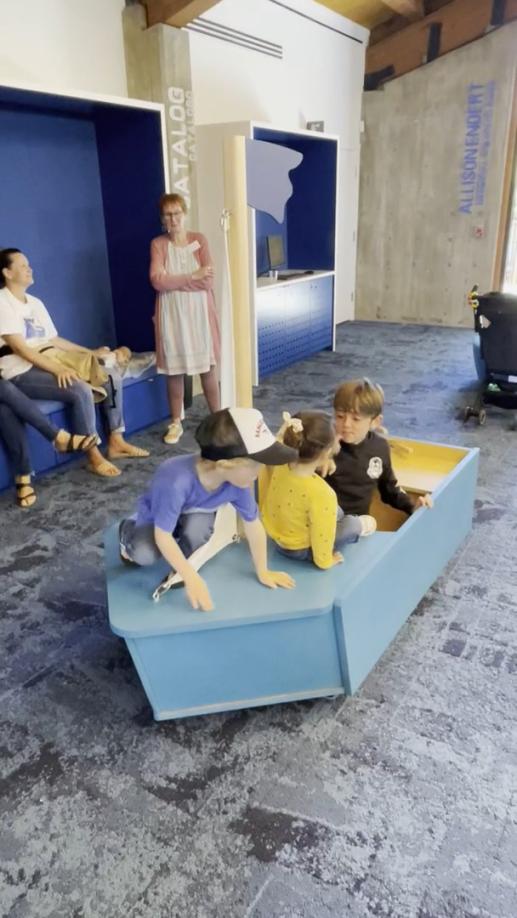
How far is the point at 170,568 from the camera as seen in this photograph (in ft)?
Answer: 6.49

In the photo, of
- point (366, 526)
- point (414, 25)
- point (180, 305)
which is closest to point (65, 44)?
point (180, 305)

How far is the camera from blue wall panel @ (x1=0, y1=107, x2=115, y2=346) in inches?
155

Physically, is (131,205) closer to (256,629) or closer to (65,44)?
(65,44)

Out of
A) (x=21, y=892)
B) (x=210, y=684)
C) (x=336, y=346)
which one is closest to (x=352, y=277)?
(x=336, y=346)

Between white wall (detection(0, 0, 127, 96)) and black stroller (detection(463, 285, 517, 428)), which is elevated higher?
white wall (detection(0, 0, 127, 96))

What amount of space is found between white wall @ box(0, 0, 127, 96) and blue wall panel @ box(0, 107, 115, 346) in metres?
0.22

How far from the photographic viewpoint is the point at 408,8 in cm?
655

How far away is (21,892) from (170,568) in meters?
0.86

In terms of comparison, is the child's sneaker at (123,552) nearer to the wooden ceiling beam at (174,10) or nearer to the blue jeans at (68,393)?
the blue jeans at (68,393)

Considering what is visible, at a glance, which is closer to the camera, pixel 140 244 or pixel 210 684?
pixel 210 684

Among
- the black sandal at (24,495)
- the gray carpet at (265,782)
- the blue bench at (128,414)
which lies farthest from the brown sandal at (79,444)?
the gray carpet at (265,782)

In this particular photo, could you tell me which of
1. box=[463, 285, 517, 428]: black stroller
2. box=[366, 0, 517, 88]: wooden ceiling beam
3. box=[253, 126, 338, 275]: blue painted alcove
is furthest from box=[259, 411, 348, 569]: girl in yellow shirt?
box=[366, 0, 517, 88]: wooden ceiling beam

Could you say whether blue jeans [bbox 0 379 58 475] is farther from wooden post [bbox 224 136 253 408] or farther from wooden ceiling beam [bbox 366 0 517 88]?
wooden ceiling beam [bbox 366 0 517 88]

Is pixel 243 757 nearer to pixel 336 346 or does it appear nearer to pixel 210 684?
pixel 210 684
